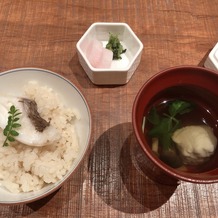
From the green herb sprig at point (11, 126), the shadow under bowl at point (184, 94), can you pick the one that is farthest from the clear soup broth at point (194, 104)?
the green herb sprig at point (11, 126)

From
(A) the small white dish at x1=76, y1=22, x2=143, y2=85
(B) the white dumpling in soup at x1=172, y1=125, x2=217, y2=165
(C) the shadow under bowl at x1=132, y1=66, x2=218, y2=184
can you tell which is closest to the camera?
(C) the shadow under bowl at x1=132, y1=66, x2=218, y2=184

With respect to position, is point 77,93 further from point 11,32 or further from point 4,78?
point 11,32

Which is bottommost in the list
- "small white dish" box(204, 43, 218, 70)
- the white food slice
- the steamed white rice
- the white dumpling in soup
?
the steamed white rice

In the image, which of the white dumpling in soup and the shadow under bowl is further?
the white dumpling in soup

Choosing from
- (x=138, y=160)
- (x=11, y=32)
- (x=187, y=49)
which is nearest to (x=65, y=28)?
(x=11, y=32)

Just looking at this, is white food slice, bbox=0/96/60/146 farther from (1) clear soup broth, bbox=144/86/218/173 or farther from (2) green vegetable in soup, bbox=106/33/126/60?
(2) green vegetable in soup, bbox=106/33/126/60

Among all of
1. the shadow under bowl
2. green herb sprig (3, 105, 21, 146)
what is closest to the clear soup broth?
the shadow under bowl
